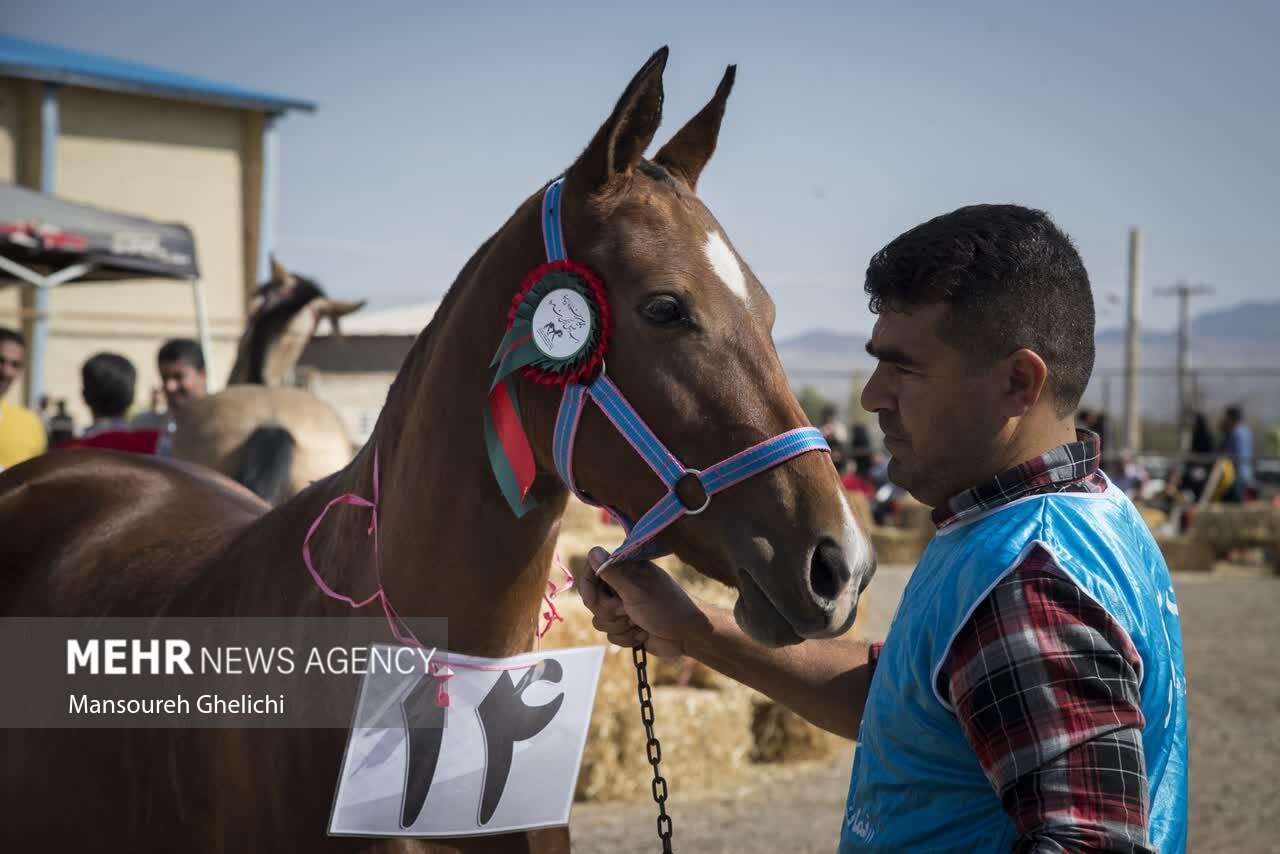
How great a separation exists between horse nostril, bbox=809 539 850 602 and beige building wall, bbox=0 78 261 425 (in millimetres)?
18025

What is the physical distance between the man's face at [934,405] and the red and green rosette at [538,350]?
566 millimetres

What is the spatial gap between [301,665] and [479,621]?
369 millimetres

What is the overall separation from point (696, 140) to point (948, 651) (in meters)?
1.29

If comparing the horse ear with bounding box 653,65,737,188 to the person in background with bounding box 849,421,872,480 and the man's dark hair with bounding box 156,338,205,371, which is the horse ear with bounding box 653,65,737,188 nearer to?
the man's dark hair with bounding box 156,338,205,371

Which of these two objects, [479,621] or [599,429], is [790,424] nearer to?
[599,429]

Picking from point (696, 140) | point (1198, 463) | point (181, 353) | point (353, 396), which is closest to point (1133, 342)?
point (1198, 463)

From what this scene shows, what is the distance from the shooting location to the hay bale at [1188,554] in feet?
46.1

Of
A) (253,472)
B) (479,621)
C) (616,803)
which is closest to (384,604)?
(479,621)

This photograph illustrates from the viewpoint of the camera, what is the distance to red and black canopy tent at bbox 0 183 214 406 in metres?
8.38

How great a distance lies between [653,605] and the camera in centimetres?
186

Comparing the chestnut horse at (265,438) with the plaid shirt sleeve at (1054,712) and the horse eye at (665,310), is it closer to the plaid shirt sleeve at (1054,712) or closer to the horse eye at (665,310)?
the horse eye at (665,310)

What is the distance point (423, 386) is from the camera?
201 cm

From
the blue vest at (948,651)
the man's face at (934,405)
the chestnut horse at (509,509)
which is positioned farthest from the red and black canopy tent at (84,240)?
the blue vest at (948,651)

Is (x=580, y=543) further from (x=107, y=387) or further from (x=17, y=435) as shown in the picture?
(x=17, y=435)
